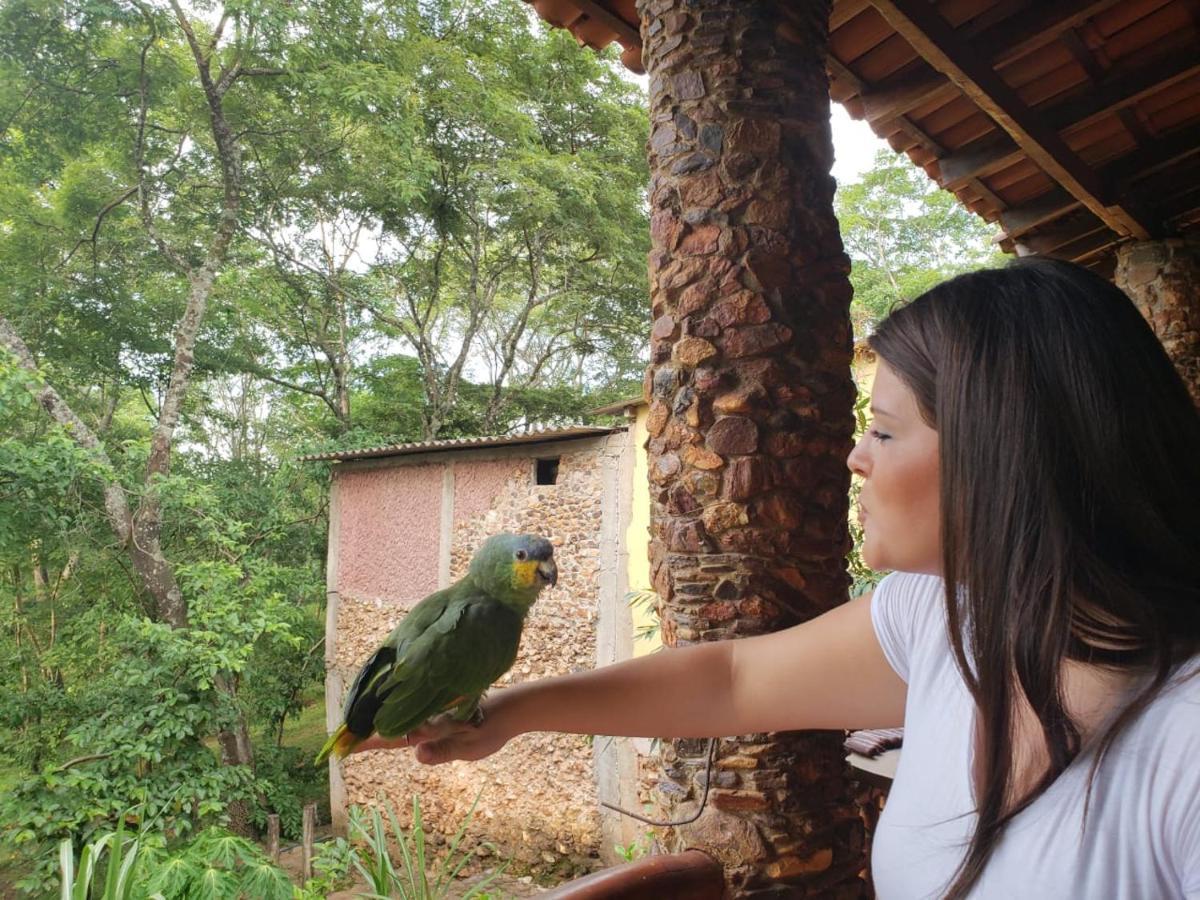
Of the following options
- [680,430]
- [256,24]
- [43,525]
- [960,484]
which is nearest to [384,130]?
[256,24]

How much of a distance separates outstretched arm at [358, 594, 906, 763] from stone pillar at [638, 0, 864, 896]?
0.25 meters

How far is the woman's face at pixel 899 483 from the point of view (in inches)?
29.8

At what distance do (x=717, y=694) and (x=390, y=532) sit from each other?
598 cm

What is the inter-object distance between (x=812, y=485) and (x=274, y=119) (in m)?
9.31

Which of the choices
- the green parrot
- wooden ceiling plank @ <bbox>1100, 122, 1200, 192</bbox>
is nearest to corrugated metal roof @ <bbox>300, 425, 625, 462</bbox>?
wooden ceiling plank @ <bbox>1100, 122, 1200, 192</bbox>

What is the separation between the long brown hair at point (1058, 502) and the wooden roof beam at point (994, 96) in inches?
61.0

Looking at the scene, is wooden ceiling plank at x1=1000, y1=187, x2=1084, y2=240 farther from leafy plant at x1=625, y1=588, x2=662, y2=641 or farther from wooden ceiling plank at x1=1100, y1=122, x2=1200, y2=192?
leafy plant at x1=625, y1=588, x2=662, y2=641

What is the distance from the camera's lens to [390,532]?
6723mm

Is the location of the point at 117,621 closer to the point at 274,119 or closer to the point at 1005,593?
the point at 274,119

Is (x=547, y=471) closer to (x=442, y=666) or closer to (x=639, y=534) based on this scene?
(x=639, y=534)

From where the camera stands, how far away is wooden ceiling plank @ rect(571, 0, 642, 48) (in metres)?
1.99

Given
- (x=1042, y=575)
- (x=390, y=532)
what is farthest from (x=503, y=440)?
(x=1042, y=575)

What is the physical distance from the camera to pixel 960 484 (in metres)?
0.71

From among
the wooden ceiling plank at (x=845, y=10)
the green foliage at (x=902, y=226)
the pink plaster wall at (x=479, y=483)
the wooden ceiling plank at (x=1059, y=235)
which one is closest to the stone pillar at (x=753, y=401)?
the wooden ceiling plank at (x=845, y=10)
